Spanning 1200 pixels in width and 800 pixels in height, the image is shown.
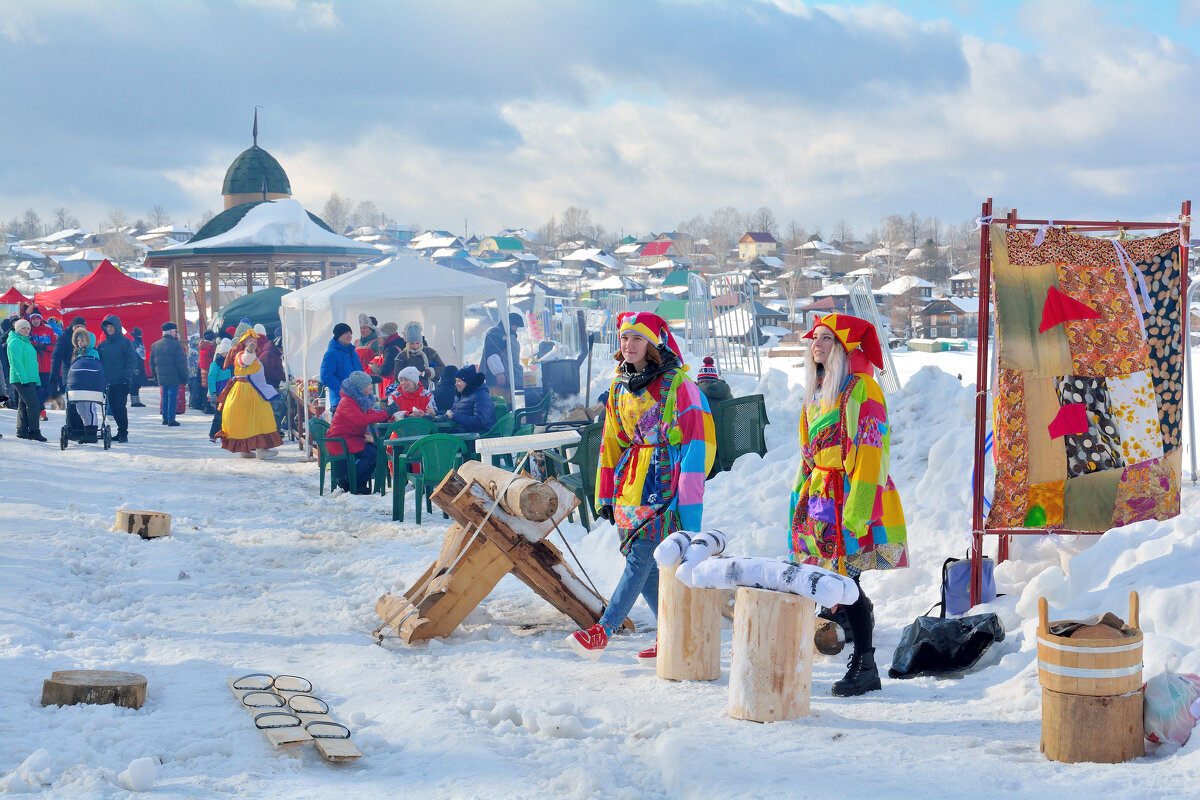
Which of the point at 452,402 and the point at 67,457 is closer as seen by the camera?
the point at 452,402

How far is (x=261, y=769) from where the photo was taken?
3.66 metres

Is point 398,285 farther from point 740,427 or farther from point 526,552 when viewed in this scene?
point 526,552

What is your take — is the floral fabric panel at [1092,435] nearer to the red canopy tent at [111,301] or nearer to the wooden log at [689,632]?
the wooden log at [689,632]

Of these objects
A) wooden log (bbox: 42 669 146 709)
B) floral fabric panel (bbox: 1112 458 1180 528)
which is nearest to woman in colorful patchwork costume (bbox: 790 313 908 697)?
floral fabric panel (bbox: 1112 458 1180 528)

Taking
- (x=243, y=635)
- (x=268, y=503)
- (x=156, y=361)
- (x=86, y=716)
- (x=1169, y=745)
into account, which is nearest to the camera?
(x=1169, y=745)

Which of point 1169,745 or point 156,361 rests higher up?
point 156,361

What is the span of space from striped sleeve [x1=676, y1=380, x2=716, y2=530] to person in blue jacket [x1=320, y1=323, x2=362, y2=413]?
7.55 metres

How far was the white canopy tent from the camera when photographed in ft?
43.9

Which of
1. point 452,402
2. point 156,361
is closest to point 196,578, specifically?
point 452,402

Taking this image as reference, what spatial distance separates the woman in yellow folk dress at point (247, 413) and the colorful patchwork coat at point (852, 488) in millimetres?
9510

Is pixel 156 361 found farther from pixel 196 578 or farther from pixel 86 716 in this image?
pixel 86 716

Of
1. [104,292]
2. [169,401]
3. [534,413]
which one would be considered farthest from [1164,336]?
[104,292]

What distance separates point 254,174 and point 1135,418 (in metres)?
Result: 29.5

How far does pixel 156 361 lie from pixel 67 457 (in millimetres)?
3907
